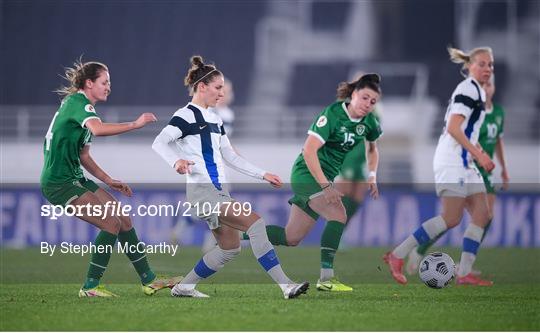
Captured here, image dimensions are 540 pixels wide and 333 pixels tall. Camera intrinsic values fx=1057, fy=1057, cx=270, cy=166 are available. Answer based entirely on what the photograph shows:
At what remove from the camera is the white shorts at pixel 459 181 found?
28.4 feet

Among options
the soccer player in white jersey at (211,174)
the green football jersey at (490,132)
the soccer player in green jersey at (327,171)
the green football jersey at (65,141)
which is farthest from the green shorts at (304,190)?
the green football jersey at (490,132)

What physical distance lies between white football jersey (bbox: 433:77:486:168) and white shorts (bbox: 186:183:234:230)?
2427 millimetres

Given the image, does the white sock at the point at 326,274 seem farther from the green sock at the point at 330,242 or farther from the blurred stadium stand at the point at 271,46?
the blurred stadium stand at the point at 271,46

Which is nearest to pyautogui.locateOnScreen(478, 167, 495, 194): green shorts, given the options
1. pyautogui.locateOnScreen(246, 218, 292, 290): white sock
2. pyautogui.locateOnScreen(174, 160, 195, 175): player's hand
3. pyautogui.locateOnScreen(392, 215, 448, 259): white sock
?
pyautogui.locateOnScreen(392, 215, 448, 259): white sock

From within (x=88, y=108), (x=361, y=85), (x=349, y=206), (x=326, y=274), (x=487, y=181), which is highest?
(x=361, y=85)

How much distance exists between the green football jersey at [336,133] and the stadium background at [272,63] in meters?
11.8

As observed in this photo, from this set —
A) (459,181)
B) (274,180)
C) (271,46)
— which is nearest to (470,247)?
(459,181)

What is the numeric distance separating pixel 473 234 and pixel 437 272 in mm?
1014

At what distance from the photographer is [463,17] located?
1075 inches

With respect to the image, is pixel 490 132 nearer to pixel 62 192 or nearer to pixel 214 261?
pixel 214 261

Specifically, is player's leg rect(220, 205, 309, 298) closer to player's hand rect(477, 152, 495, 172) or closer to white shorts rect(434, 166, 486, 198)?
player's hand rect(477, 152, 495, 172)

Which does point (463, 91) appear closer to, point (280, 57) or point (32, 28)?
point (280, 57)

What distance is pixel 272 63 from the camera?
2659 cm

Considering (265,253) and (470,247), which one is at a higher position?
(265,253)
